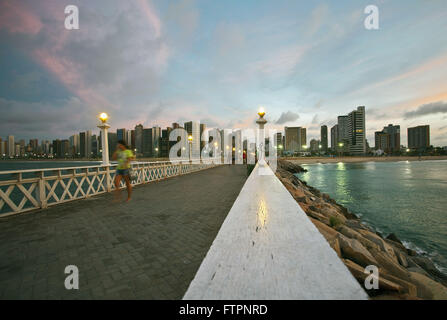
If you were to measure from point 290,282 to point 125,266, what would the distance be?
86.4 inches

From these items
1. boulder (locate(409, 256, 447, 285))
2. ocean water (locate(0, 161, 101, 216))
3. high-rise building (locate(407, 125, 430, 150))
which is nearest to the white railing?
ocean water (locate(0, 161, 101, 216))

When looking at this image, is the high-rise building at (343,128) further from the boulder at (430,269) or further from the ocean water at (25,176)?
the ocean water at (25,176)

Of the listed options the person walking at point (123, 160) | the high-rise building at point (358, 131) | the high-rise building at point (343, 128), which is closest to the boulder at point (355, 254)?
the person walking at point (123, 160)

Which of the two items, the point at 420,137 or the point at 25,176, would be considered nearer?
the point at 25,176

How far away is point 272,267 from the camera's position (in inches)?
74.4

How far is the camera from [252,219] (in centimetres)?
339

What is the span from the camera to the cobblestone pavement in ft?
6.82

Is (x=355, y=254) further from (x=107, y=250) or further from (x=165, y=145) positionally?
(x=165, y=145)

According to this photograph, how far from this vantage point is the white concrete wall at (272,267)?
1.55m

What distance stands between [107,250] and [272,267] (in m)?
2.68

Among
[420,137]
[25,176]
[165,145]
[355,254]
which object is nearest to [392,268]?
[355,254]

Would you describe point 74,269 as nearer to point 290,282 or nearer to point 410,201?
point 290,282

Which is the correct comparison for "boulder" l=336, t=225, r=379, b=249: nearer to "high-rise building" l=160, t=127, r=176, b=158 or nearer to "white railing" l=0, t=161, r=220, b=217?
"white railing" l=0, t=161, r=220, b=217
